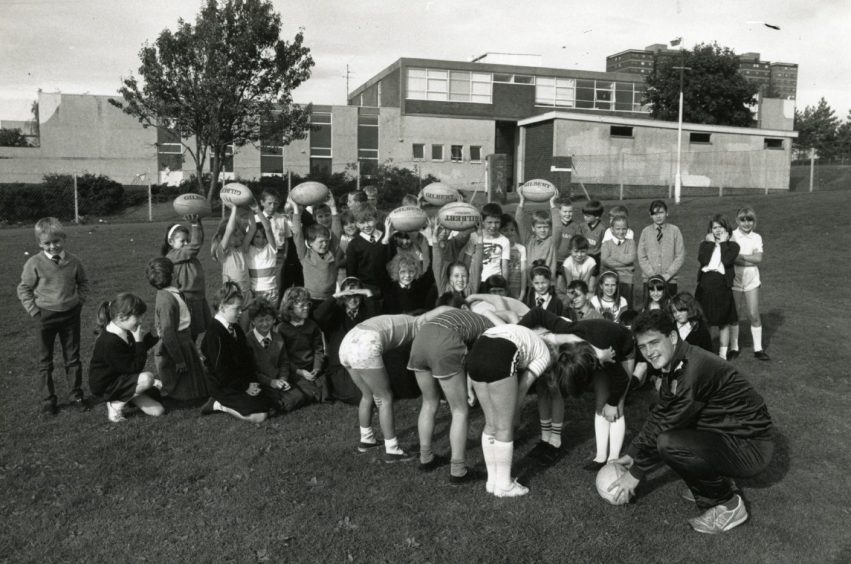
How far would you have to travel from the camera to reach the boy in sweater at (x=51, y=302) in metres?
6.83

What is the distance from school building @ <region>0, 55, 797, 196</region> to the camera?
1348 inches

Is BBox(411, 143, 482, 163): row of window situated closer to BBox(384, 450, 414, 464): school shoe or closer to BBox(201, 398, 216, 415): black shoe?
BBox(201, 398, 216, 415): black shoe

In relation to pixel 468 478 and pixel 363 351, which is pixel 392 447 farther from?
pixel 363 351

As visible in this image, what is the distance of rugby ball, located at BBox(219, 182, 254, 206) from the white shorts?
5961 millimetres

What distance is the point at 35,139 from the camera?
54.8m

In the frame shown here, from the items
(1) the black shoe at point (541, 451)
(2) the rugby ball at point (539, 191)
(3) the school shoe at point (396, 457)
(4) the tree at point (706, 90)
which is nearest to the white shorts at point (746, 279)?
(2) the rugby ball at point (539, 191)

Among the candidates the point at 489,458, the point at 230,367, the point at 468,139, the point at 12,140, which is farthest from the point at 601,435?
the point at 12,140

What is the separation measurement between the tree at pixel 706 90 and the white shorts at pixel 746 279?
4253cm

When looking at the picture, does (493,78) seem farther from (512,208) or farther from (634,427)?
(634,427)

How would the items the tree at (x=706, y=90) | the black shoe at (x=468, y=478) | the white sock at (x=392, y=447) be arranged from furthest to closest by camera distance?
the tree at (x=706, y=90), the white sock at (x=392, y=447), the black shoe at (x=468, y=478)

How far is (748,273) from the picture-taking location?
883cm

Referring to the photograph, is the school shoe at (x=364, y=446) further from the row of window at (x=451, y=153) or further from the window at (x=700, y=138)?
the row of window at (x=451, y=153)

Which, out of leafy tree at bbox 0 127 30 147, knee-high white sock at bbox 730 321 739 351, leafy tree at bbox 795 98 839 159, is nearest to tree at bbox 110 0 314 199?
knee-high white sock at bbox 730 321 739 351

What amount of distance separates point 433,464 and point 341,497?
0.80 meters
